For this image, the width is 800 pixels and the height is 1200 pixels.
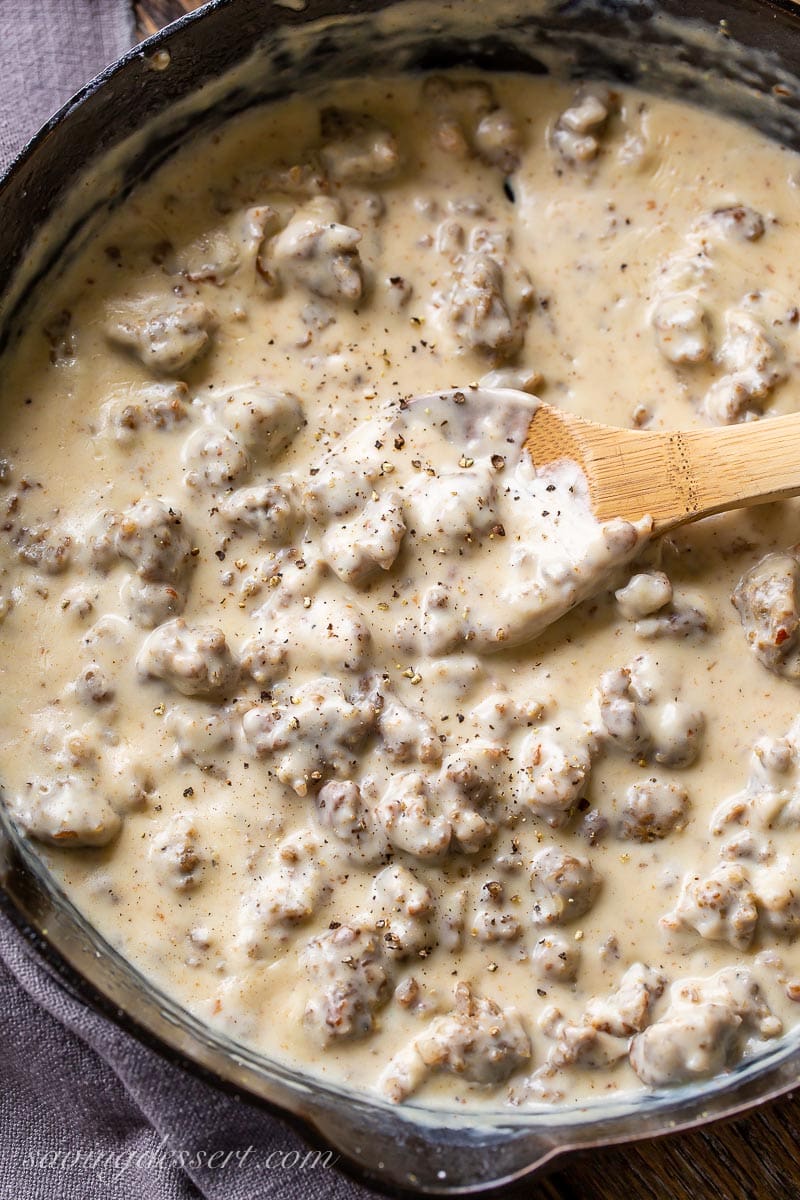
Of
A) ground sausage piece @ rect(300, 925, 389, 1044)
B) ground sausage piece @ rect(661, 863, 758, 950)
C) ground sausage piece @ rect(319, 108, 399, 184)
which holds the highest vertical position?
ground sausage piece @ rect(319, 108, 399, 184)

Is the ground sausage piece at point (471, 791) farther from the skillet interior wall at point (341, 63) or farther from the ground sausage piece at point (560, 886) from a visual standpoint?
the skillet interior wall at point (341, 63)

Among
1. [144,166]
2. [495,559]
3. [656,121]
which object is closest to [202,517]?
[495,559]

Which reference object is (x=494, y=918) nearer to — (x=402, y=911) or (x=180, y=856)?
(x=402, y=911)

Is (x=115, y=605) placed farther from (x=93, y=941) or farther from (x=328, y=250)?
(x=328, y=250)

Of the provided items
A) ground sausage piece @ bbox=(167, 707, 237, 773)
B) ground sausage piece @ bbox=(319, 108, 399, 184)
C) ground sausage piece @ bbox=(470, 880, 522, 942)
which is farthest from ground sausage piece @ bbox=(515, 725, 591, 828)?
ground sausage piece @ bbox=(319, 108, 399, 184)

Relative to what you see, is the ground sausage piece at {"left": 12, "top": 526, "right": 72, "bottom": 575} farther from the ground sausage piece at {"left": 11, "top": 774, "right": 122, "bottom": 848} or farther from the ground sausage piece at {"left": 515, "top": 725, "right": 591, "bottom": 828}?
the ground sausage piece at {"left": 515, "top": 725, "right": 591, "bottom": 828}
